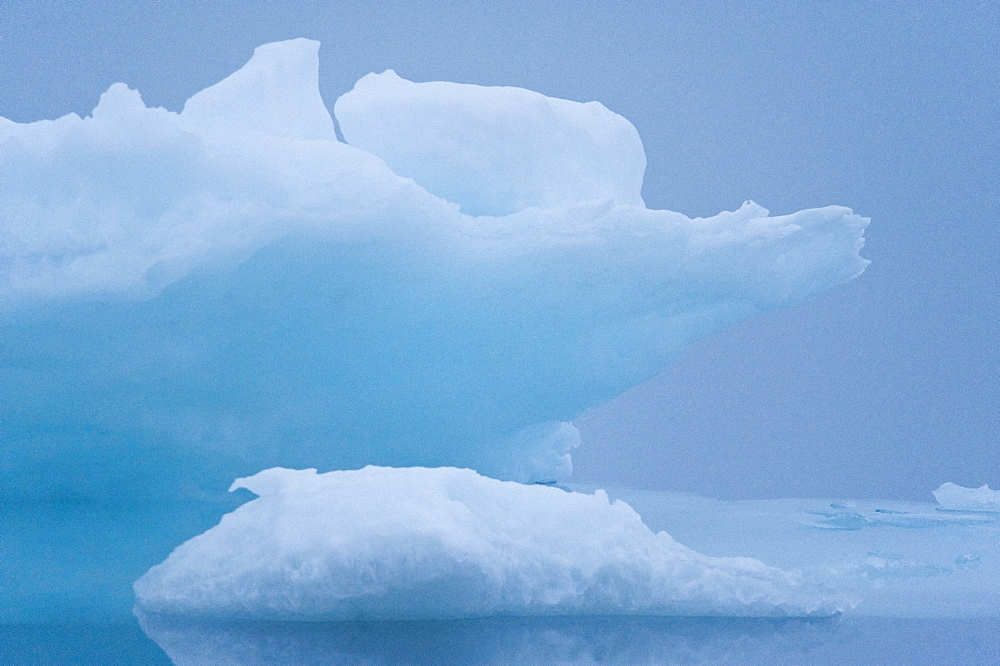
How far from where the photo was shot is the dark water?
2.30 metres

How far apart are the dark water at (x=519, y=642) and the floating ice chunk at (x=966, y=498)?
3818mm

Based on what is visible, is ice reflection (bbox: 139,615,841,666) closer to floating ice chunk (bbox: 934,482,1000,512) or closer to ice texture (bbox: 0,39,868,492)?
ice texture (bbox: 0,39,868,492)

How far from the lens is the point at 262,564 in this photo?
266 centimetres

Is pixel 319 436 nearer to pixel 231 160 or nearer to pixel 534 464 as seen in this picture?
pixel 231 160

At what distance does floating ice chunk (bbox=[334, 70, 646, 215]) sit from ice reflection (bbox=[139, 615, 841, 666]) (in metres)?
2.35

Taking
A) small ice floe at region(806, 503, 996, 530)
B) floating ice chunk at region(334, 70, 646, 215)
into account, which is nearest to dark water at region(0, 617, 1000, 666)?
small ice floe at region(806, 503, 996, 530)

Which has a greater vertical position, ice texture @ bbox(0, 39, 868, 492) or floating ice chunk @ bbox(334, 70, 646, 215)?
floating ice chunk @ bbox(334, 70, 646, 215)

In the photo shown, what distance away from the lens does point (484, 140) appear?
4543mm

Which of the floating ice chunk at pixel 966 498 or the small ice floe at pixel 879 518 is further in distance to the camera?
the floating ice chunk at pixel 966 498

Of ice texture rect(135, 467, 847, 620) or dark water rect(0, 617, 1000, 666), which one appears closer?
dark water rect(0, 617, 1000, 666)

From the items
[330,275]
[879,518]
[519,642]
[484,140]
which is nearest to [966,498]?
[879,518]

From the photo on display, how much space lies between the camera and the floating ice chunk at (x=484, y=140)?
454 cm

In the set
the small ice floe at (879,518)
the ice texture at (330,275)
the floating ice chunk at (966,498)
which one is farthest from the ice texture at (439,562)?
the floating ice chunk at (966,498)

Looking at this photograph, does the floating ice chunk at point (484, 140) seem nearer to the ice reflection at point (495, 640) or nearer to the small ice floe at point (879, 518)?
the small ice floe at point (879, 518)
